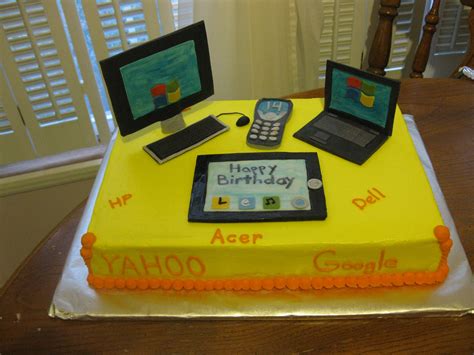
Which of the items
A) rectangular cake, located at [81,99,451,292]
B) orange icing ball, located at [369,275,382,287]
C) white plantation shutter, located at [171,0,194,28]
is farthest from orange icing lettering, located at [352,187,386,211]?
white plantation shutter, located at [171,0,194,28]

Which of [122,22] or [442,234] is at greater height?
[122,22]

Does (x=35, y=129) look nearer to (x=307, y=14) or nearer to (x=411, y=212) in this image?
(x=307, y=14)

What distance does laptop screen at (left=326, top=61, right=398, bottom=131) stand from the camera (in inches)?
34.4

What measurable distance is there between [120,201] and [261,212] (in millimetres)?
228

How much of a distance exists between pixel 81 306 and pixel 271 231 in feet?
0.99

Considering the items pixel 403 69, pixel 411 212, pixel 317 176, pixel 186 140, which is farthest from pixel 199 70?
pixel 403 69

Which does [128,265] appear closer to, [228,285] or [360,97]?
[228,285]

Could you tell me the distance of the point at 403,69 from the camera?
166 centimetres

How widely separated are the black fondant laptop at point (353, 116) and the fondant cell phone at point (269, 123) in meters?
0.04

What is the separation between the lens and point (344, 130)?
3.08 ft

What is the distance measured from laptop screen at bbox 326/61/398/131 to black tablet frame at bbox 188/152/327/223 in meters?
0.12

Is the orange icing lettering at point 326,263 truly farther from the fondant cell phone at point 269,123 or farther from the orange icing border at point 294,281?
the fondant cell phone at point 269,123

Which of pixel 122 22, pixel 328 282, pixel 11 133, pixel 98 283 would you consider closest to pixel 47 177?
pixel 11 133

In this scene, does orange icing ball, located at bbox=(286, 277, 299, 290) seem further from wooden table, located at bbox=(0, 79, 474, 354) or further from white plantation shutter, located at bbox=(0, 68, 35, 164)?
white plantation shutter, located at bbox=(0, 68, 35, 164)
